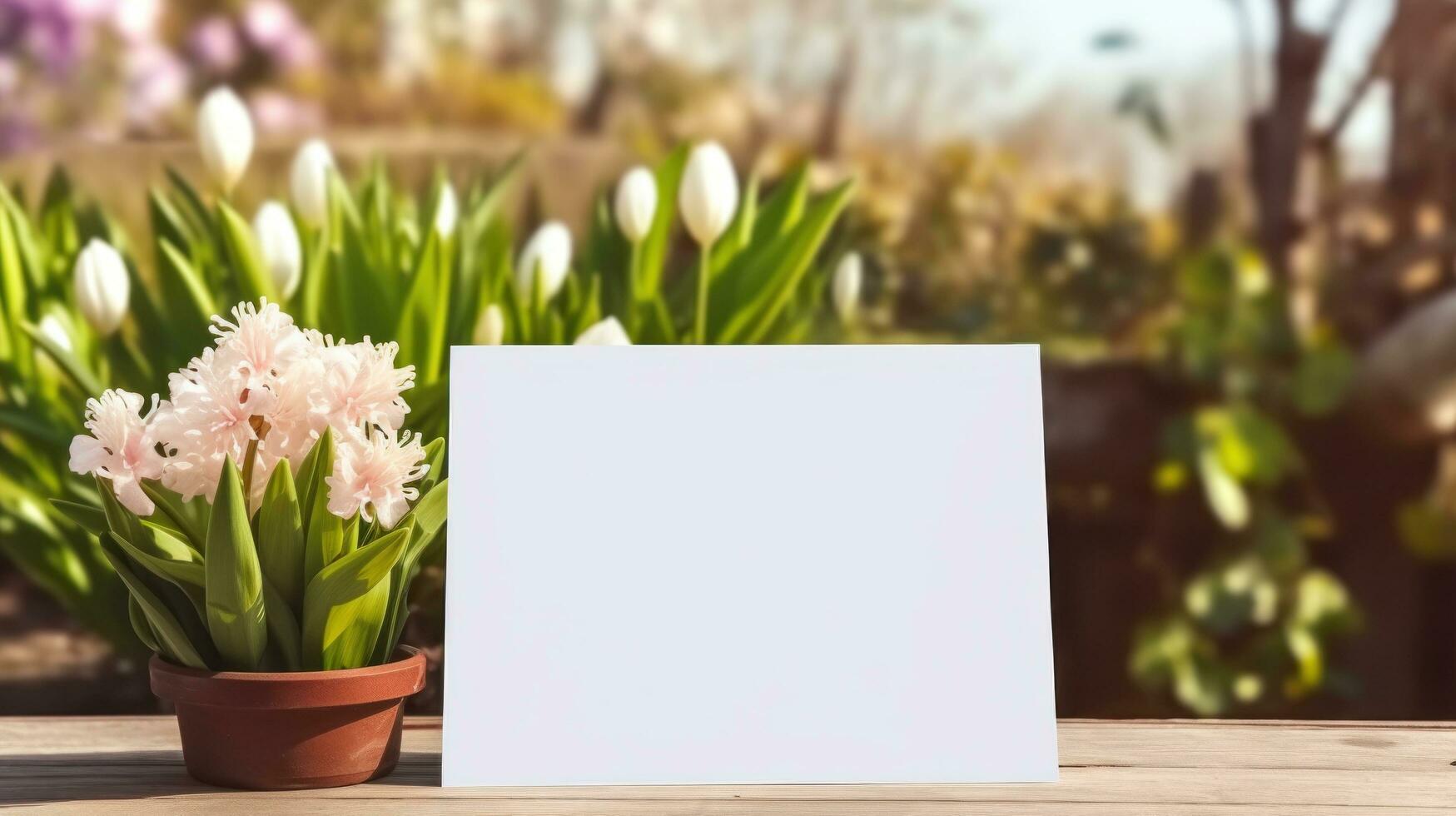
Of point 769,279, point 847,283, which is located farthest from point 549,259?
point 847,283

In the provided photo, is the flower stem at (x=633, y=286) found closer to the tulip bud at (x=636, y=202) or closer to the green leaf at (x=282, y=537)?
the tulip bud at (x=636, y=202)

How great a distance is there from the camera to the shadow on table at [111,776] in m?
0.51

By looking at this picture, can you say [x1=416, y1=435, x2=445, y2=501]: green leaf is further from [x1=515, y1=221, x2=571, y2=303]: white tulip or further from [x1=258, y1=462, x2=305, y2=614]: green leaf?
[x1=515, y1=221, x2=571, y2=303]: white tulip

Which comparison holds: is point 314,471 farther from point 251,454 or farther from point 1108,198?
point 1108,198

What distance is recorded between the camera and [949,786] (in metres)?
0.51

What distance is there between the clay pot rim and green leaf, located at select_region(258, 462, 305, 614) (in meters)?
0.03

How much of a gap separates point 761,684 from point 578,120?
1366 mm

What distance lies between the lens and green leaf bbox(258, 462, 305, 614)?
0.47m

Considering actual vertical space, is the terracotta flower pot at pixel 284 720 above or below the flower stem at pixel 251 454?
below

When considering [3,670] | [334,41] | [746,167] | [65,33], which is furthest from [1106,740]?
[65,33]

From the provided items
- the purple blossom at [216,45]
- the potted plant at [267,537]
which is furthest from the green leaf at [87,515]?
the purple blossom at [216,45]

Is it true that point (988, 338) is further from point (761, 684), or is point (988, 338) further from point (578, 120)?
point (761, 684)

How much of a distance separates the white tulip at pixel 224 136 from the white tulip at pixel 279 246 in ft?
0.13

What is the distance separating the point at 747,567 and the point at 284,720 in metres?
0.19
